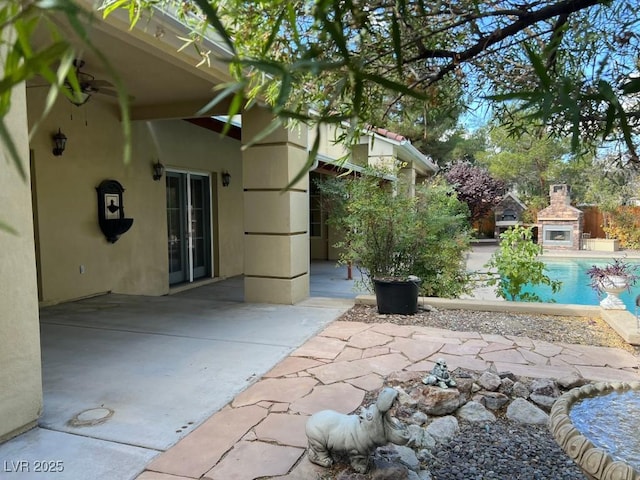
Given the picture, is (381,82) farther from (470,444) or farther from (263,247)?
(263,247)

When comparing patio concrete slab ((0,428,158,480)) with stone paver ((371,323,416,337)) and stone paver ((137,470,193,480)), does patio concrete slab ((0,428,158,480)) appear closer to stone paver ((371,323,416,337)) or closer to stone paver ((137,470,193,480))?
stone paver ((137,470,193,480))

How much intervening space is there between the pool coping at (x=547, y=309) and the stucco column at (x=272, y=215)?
3.46ft

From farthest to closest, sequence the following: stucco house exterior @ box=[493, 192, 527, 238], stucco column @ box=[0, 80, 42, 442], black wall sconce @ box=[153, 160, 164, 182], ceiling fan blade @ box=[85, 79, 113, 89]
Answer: stucco house exterior @ box=[493, 192, 527, 238] → black wall sconce @ box=[153, 160, 164, 182] → ceiling fan blade @ box=[85, 79, 113, 89] → stucco column @ box=[0, 80, 42, 442]

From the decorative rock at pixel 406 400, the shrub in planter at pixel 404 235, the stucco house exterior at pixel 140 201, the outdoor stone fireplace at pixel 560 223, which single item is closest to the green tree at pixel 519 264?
the shrub in planter at pixel 404 235

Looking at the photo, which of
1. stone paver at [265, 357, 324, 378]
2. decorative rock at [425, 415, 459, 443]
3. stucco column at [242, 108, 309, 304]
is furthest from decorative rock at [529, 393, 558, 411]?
stucco column at [242, 108, 309, 304]

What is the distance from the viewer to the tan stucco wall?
5.89 m

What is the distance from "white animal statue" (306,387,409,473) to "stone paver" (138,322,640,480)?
12 cm

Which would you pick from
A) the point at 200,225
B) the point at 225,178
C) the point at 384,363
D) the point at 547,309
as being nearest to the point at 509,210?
the point at 225,178

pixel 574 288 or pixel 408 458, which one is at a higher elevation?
pixel 408 458

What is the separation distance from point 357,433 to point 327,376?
1.33m

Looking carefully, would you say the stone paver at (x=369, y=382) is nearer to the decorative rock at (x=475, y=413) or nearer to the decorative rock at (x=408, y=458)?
the decorative rock at (x=475, y=413)

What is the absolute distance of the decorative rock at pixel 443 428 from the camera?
2.65 meters

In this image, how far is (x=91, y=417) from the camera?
2771 mm

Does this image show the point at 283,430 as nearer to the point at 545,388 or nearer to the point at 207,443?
the point at 207,443
